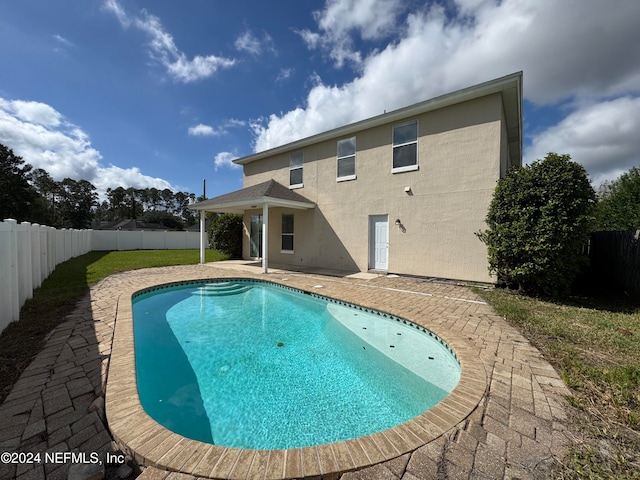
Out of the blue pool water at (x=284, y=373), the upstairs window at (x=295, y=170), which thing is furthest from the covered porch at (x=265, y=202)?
the blue pool water at (x=284, y=373)

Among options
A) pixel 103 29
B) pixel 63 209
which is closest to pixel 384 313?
pixel 103 29

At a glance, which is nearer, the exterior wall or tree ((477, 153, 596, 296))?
tree ((477, 153, 596, 296))

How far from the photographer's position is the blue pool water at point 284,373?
9.88 feet

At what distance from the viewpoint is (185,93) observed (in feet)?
→ 41.3

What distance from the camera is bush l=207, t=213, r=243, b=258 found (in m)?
16.8

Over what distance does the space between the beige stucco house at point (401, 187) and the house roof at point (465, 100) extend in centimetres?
4

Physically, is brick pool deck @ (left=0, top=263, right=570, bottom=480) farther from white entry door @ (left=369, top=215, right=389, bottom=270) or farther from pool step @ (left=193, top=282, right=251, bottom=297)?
white entry door @ (left=369, top=215, right=389, bottom=270)

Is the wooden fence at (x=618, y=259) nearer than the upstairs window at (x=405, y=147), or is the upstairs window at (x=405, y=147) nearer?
the wooden fence at (x=618, y=259)

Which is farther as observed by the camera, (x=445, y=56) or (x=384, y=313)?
(x=445, y=56)

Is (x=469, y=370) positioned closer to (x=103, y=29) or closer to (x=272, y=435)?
(x=272, y=435)

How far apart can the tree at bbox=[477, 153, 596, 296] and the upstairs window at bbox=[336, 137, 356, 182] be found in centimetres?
602

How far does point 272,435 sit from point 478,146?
9971 millimetres

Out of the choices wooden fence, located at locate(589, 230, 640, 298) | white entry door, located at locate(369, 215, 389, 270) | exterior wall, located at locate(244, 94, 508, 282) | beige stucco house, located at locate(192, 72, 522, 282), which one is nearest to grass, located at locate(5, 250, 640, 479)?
wooden fence, located at locate(589, 230, 640, 298)

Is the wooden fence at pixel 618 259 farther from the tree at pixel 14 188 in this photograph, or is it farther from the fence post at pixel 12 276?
the tree at pixel 14 188
